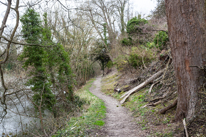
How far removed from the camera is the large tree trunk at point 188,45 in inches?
153

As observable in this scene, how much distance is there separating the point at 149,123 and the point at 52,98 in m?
10.7

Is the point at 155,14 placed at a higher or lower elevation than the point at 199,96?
higher

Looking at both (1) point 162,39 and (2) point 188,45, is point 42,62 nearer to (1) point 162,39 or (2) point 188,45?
(1) point 162,39

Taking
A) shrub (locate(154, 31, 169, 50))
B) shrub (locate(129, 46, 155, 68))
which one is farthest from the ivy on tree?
shrub (locate(154, 31, 169, 50))

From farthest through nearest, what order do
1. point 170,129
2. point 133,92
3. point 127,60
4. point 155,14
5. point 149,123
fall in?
point 155,14 → point 127,60 → point 133,92 → point 149,123 → point 170,129

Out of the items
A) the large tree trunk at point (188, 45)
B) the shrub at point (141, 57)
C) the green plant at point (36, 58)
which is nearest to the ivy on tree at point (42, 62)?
the green plant at point (36, 58)

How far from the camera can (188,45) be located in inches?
157

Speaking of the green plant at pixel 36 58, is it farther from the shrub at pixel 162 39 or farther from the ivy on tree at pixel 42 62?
the shrub at pixel 162 39

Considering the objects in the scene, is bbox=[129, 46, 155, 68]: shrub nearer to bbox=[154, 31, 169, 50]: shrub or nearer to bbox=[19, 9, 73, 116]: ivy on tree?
bbox=[154, 31, 169, 50]: shrub

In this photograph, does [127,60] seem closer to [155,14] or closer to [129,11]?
[155,14]

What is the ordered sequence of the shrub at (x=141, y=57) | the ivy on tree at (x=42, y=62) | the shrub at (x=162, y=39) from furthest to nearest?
the shrub at (x=141, y=57) → the ivy on tree at (x=42, y=62) → the shrub at (x=162, y=39)

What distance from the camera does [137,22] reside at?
21875 millimetres

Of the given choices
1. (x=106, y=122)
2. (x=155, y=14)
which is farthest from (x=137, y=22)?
(x=106, y=122)

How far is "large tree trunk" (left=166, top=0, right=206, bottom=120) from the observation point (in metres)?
3.88
